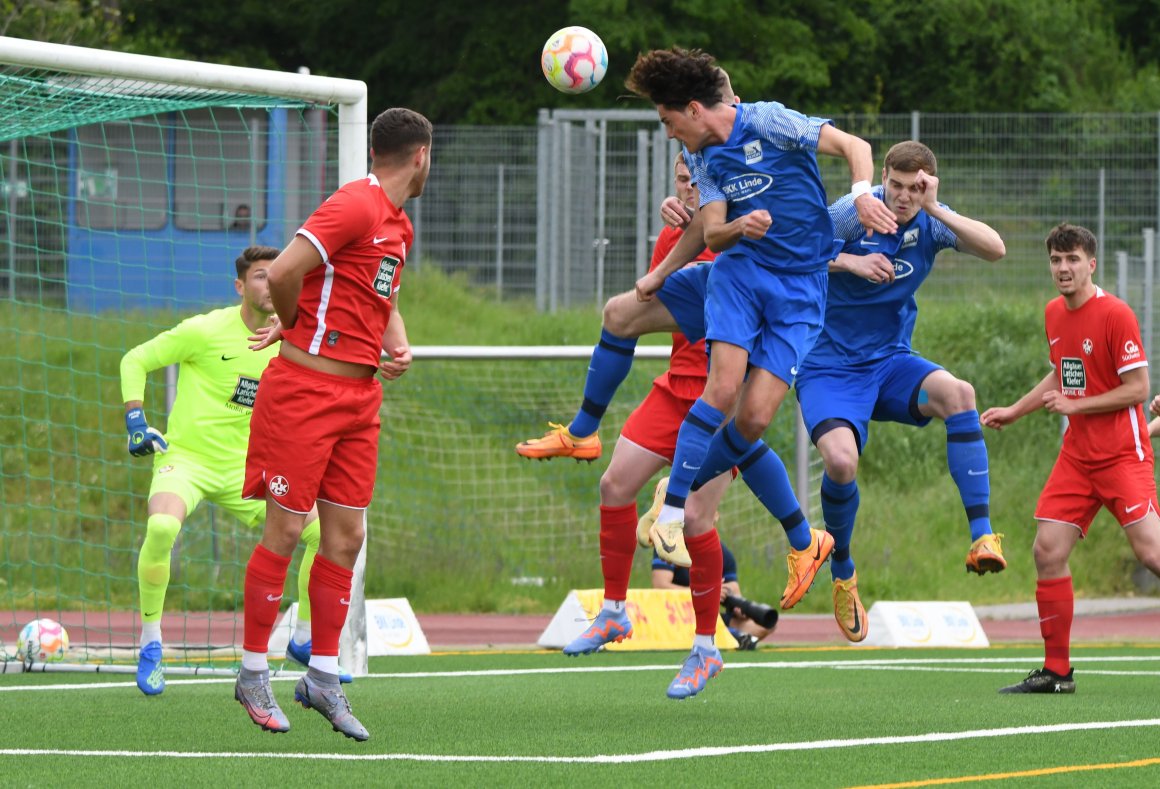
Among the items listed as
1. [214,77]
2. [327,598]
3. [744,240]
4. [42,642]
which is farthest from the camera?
[42,642]

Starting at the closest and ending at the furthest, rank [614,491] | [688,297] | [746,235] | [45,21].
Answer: [746,235]
[688,297]
[614,491]
[45,21]

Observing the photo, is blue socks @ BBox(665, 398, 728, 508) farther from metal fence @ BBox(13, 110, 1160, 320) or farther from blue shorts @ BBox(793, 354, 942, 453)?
metal fence @ BBox(13, 110, 1160, 320)

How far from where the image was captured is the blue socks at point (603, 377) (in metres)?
8.65

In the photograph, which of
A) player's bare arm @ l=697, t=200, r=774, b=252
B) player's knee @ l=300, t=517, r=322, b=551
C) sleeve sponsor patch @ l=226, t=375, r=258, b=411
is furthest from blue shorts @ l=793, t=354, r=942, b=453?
sleeve sponsor patch @ l=226, t=375, r=258, b=411

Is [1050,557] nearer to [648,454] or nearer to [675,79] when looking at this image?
[648,454]

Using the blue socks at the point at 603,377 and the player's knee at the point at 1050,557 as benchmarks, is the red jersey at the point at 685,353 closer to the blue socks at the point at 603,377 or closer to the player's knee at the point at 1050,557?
the blue socks at the point at 603,377

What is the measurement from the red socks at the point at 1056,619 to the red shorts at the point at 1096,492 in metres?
0.30

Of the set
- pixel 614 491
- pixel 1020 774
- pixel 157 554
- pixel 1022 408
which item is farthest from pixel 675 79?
pixel 157 554

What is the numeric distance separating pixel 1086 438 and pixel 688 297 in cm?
216

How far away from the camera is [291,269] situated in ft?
20.7

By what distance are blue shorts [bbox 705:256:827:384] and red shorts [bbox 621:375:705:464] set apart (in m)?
1.29

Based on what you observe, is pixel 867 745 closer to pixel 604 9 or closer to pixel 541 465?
pixel 541 465

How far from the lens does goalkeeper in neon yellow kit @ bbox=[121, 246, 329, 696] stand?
28.4ft

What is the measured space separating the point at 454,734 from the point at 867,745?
1533 mm
